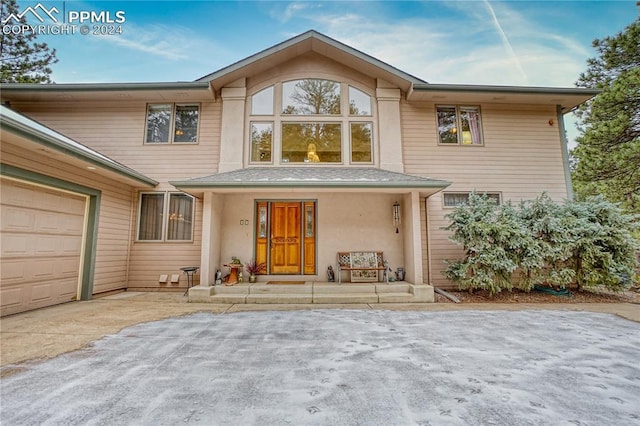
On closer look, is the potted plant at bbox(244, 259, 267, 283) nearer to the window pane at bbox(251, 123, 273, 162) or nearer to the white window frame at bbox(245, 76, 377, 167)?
the white window frame at bbox(245, 76, 377, 167)

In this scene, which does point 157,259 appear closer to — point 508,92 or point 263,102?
point 263,102

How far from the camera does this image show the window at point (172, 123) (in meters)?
7.50

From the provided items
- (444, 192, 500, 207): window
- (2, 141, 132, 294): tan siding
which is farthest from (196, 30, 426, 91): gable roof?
(2, 141, 132, 294): tan siding

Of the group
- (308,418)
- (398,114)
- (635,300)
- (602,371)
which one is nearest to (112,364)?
(308,418)

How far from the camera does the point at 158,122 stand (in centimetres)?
757

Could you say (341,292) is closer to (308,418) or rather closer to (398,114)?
(308,418)

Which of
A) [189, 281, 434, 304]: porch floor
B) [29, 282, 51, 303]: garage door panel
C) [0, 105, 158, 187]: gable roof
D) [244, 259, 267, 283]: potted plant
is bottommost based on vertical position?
[189, 281, 434, 304]: porch floor

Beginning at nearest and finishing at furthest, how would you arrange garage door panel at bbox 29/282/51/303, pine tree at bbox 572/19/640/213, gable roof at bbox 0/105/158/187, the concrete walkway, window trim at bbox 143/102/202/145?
the concrete walkway, gable roof at bbox 0/105/158/187, garage door panel at bbox 29/282/51/303, window trim at bbox 143/102/202/145, pine tree at bbox 572/19/640/213

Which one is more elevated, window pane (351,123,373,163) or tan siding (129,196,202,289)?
window pane (351,123,373,163)

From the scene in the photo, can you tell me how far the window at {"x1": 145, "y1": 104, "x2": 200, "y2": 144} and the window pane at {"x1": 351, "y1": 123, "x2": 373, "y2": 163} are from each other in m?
4.43

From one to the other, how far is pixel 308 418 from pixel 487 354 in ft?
7.63

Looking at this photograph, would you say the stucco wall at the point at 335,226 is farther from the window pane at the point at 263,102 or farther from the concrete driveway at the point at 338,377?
the concrete driveway at the point at 338,377

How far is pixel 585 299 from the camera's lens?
19.7 feet

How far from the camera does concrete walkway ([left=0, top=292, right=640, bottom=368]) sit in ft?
10.5
